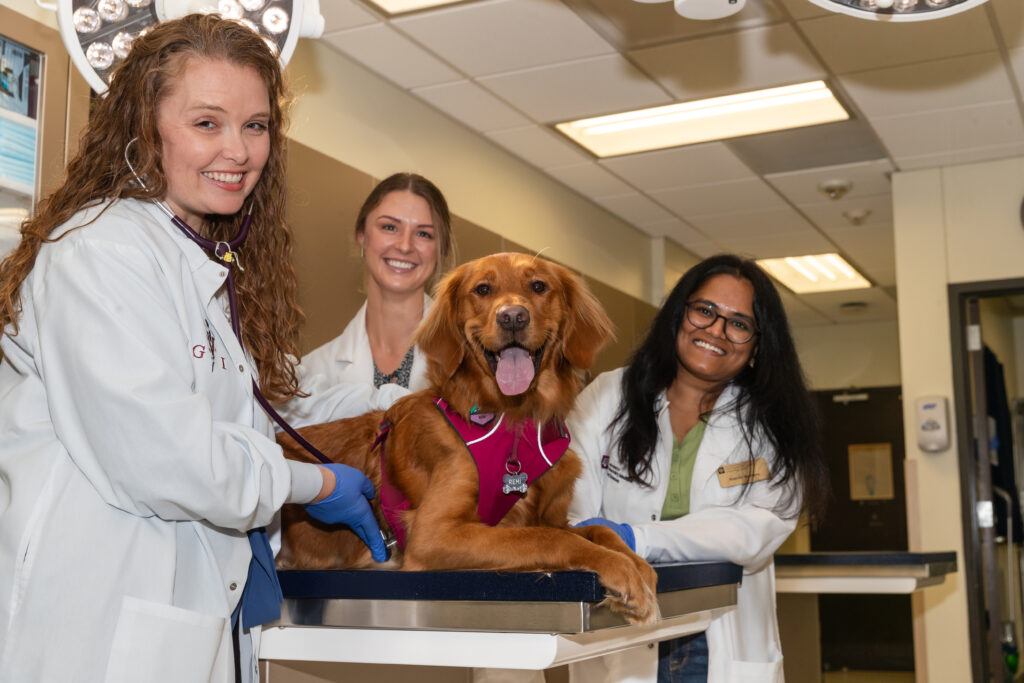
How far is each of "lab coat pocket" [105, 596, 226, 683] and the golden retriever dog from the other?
492 mm

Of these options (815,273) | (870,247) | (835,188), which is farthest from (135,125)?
(815,273)

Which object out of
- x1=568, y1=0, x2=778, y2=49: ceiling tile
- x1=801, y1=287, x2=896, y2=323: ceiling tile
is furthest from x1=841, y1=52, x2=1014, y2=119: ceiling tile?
x1=801, y1=287, x2=896, y2=323: ceiling tile

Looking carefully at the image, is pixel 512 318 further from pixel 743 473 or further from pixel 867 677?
pixel 867 677

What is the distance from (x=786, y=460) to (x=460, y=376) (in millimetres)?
937

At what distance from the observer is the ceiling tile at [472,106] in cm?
518

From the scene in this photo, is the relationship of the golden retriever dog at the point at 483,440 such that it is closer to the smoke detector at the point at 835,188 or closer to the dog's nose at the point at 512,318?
the dog's nose at the point at 512,318

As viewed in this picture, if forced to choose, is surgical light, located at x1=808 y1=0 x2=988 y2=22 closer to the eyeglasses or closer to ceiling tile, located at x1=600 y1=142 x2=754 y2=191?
the eyeglasses

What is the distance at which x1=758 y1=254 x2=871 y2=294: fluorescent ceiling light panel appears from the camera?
876cm

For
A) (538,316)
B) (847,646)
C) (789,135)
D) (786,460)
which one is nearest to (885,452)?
(847,646)

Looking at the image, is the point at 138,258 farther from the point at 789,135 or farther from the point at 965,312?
the point at 965,312

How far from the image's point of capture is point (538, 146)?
6.02 m

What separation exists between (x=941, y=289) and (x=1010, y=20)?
2.29 meters

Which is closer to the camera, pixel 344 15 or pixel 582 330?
pixel 582 330

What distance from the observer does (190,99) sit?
1.62m
